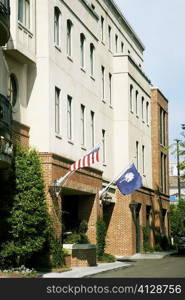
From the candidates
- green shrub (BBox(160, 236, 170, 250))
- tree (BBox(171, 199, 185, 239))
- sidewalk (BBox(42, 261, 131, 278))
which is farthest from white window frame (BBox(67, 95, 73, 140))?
tree (BBox(171, 199, 185, 239))

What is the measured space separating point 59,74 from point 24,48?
326 cm

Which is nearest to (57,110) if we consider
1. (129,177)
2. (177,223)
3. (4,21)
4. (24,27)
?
(24,27)

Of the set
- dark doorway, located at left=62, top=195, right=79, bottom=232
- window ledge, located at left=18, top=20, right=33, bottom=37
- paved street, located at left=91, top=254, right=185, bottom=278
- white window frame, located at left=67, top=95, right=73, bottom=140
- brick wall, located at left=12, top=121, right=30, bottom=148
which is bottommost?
paved street, located at left=91, top=254, right=185, bottom=278

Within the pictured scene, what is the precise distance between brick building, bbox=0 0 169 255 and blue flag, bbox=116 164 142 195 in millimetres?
1086

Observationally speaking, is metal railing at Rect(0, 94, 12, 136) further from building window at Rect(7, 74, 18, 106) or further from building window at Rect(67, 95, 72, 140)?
building window at Rect(67, 95, 72, 140)

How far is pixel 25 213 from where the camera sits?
23.8 metres

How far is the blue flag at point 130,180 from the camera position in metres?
34.8

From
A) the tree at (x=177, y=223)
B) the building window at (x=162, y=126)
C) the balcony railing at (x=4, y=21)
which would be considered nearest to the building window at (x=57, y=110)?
the balcony railing at (x=4, y=21)

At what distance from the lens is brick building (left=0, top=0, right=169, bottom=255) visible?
2772 cm

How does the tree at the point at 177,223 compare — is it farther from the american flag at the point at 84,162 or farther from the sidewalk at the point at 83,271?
the american flag at the point at 84,162

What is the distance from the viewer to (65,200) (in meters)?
34.9

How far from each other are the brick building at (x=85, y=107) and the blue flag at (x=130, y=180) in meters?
1.09

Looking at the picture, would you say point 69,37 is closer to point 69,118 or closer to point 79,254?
point 69,118

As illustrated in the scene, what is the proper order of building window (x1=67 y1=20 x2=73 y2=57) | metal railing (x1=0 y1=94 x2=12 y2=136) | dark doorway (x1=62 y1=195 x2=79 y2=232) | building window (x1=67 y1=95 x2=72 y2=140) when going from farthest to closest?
1. dark doorway (x1=62 y1=195 x2=79 y2=232)
2. building window (x1=67 y1=20 x2=73 y2=57)
3. building window (x1=67 y1=95 x2=72 y2=140)
4. metal railing (x1=0 y1=94 x2=12 y2=136)
